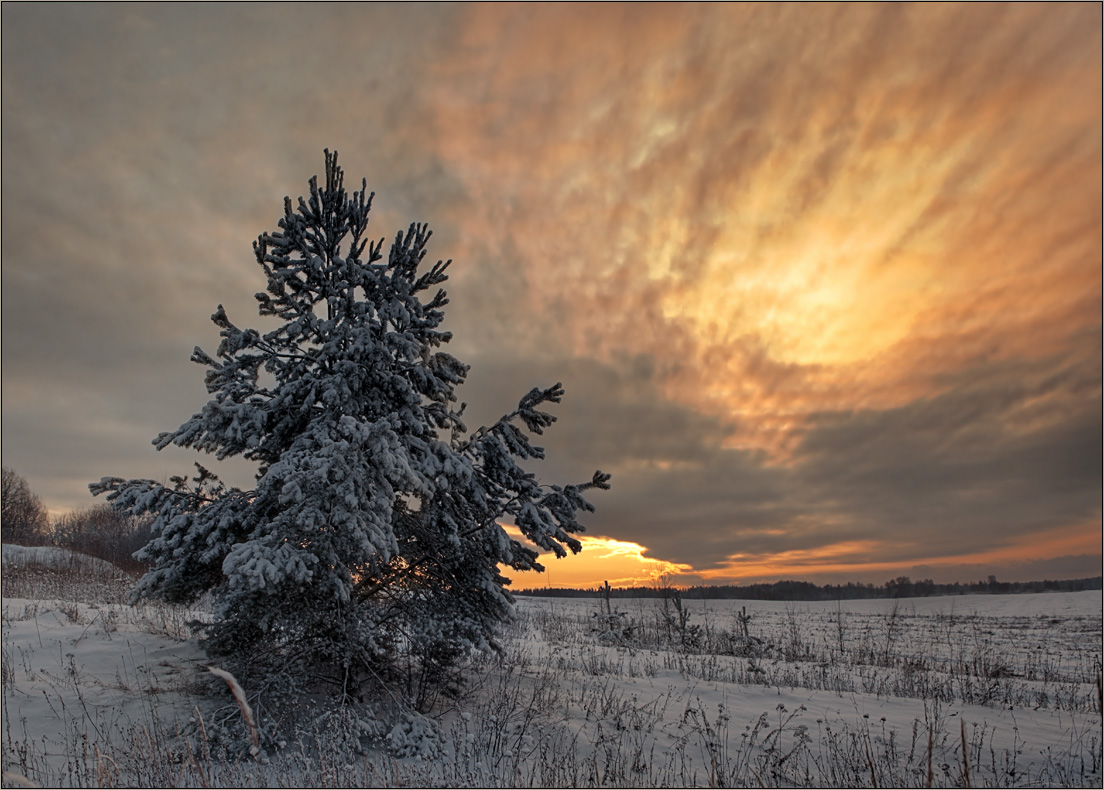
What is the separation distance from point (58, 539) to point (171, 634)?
6246 cm

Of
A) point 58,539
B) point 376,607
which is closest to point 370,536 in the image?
point 376,607

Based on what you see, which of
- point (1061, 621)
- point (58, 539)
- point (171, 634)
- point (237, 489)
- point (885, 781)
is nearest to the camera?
point (885, 781)

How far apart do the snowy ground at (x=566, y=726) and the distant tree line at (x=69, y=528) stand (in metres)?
34.1

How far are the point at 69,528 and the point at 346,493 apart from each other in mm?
79115

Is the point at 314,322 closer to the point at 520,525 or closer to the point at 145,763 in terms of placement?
the point at 520,525

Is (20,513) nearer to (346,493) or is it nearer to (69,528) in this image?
(69,528)

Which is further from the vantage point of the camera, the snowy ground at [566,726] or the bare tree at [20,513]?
the bare tree at [20,513]

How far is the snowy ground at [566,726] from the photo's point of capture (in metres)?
5.89

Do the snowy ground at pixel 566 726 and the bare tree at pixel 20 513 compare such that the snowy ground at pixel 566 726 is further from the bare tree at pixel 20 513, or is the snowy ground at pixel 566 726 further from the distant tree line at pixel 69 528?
the bare tree at pixel 20 513

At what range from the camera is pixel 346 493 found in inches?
240

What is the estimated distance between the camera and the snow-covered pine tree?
635 centimetres

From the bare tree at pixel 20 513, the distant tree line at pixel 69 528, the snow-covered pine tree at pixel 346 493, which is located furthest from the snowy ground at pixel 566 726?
the bare tree at pixel 20 513

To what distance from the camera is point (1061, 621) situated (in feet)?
96.2

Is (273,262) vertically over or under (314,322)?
over
